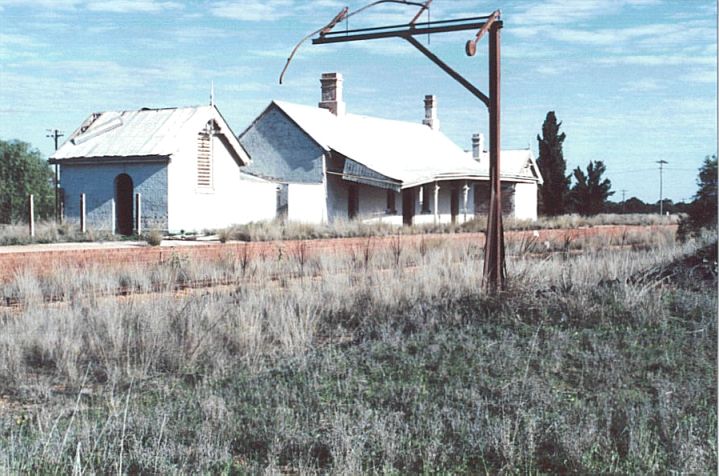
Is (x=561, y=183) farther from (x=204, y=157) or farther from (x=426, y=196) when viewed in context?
(x=204, y=157)

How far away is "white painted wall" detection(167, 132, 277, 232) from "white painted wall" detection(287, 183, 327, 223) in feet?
2.25

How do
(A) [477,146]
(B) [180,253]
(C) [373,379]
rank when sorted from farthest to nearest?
1. (A) [477,146]
2. (B) [180,253]
3. (C) [373,379]

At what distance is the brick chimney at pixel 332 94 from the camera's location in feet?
130

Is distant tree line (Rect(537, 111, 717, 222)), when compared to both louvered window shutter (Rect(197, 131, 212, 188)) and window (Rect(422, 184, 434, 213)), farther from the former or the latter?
louvered window shutter (Rect(197, 131, 212, 188))

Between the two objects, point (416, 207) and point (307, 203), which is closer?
point (307, 203)

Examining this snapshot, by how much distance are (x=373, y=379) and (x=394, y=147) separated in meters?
33.4

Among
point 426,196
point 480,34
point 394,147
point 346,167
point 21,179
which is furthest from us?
point 21,179

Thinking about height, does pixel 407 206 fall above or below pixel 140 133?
below

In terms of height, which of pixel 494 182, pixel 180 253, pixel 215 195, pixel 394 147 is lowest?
pixel 180 253

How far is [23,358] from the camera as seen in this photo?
8.70 meters

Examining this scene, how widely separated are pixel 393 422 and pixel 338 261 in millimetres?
12353

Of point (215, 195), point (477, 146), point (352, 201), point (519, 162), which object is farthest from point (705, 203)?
point (477, 146)

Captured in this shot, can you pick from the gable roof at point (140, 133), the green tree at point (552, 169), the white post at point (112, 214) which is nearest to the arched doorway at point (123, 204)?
the white post at point (112, 214)

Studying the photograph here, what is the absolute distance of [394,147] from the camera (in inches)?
1607
